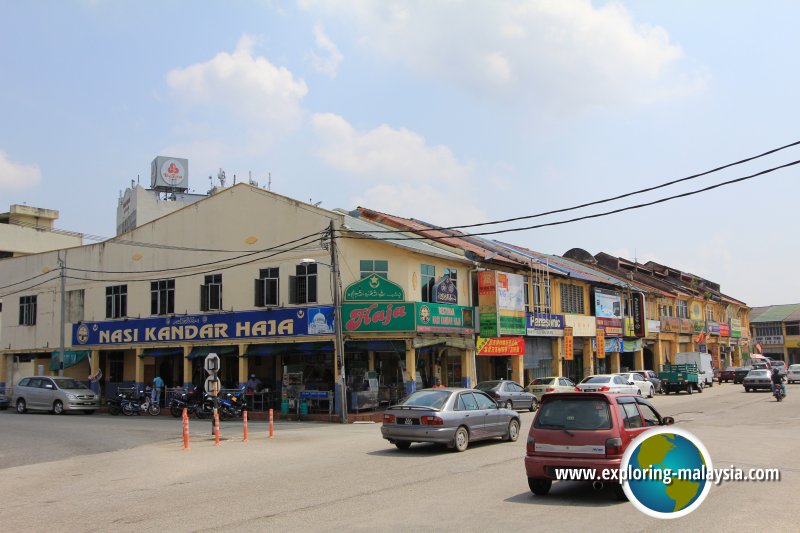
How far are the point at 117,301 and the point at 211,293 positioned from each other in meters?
7.38

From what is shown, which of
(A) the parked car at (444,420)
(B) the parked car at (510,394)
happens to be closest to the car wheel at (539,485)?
(A) the parked car at (444,420)

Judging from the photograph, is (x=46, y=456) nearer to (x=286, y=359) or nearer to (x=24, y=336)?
(x=286, y=359)

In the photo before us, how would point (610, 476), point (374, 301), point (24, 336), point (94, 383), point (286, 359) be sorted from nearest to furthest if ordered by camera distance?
point (610, 476) < point (374, 301) < point (286, 359) < point (94, 383) < point (24, 336)

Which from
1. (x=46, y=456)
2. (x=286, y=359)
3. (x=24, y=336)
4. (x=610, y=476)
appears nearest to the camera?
(x=610, y=476)

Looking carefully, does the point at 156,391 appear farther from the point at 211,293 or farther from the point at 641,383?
the point at 641,383

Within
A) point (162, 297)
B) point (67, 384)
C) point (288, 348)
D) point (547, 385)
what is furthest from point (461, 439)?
point (162, 297)

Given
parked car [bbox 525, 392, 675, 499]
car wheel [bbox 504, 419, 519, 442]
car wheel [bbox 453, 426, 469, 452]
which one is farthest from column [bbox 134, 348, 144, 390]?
parked car [bbox 525, 392, 675, 499]

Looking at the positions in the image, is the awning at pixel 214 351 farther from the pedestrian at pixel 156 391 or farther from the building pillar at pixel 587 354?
the building pillar at pixel 587 354

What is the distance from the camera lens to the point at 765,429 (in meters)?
20.3

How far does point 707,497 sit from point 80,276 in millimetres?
37777

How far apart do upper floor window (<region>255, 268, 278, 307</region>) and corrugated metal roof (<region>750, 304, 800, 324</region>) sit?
78.2 meters

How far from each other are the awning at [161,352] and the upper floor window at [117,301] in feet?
9.25

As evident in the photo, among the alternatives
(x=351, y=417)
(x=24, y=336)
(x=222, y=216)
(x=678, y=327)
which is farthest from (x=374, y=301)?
(x=678, y=327)

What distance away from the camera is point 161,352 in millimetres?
35969
